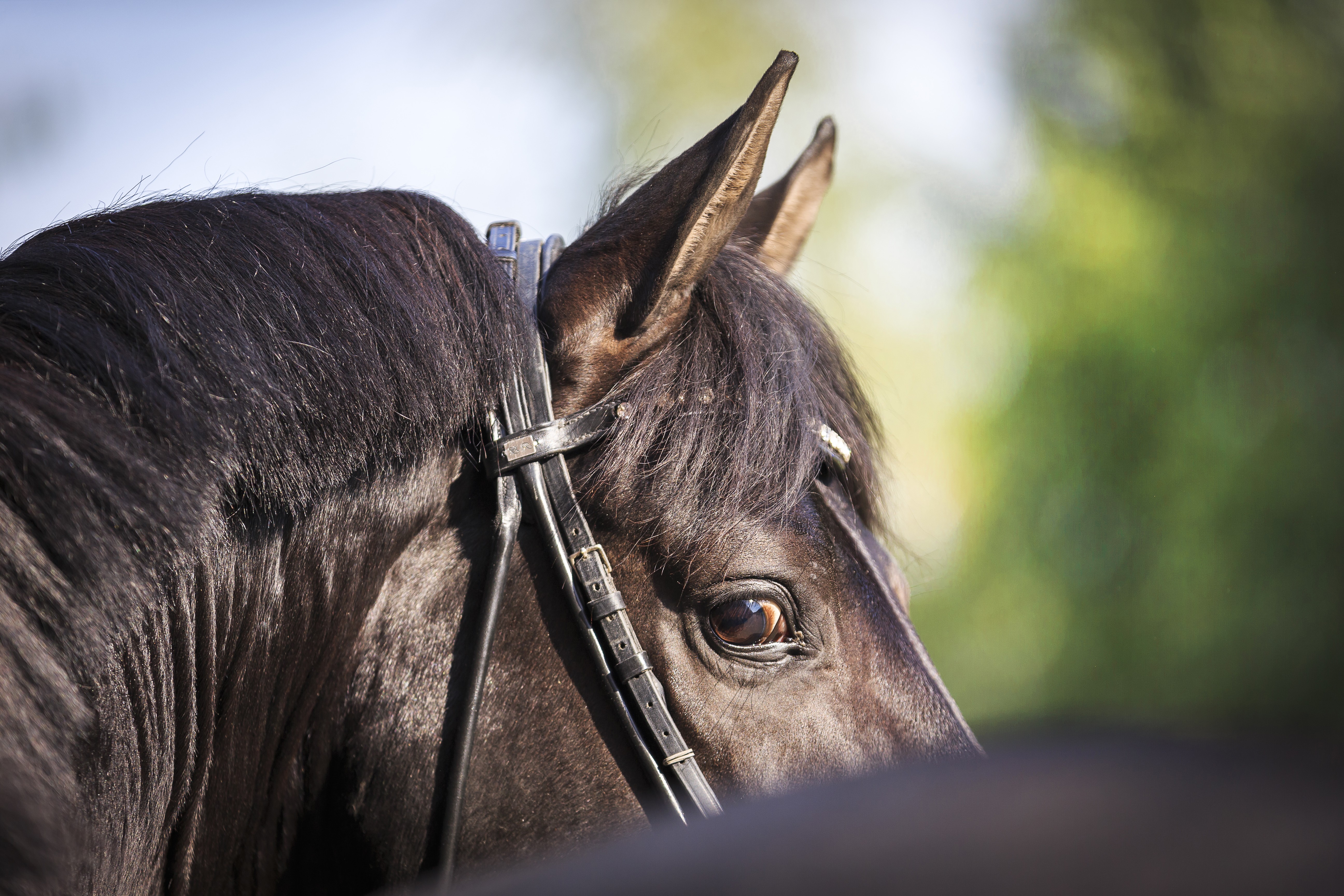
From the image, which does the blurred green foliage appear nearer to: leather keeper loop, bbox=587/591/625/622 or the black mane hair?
leather keeper loop, bbox=587/591/625/622

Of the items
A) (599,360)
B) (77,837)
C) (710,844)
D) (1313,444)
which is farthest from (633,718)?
(1313,444)

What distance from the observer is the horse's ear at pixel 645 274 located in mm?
1370

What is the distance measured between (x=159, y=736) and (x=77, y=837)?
0.64ft

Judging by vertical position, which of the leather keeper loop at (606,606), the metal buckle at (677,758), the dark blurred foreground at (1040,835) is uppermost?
the leather keeper loop at (606,606)

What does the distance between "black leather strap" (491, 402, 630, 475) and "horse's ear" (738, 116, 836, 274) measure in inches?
37.1

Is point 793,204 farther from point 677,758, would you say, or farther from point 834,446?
point 677,758

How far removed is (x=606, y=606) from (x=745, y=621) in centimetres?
21

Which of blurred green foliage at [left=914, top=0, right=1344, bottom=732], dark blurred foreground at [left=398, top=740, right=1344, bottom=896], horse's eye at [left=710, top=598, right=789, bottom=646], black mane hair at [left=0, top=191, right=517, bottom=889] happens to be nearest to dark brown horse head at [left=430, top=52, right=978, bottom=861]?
horse's eye at [left=710, top=598, right=789, bottom=646]

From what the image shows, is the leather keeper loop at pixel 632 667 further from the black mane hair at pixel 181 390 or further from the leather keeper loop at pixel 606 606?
the black mane hair at pixel 181 390

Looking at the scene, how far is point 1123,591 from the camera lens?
10.9m

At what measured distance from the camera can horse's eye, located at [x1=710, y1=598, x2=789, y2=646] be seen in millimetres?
1322

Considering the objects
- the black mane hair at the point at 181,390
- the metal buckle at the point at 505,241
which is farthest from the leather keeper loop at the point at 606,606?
the metal buckle at the point at 505,241

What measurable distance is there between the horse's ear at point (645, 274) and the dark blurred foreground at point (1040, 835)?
956 millimetres

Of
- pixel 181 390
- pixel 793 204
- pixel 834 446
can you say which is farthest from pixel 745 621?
pixel 793 204
